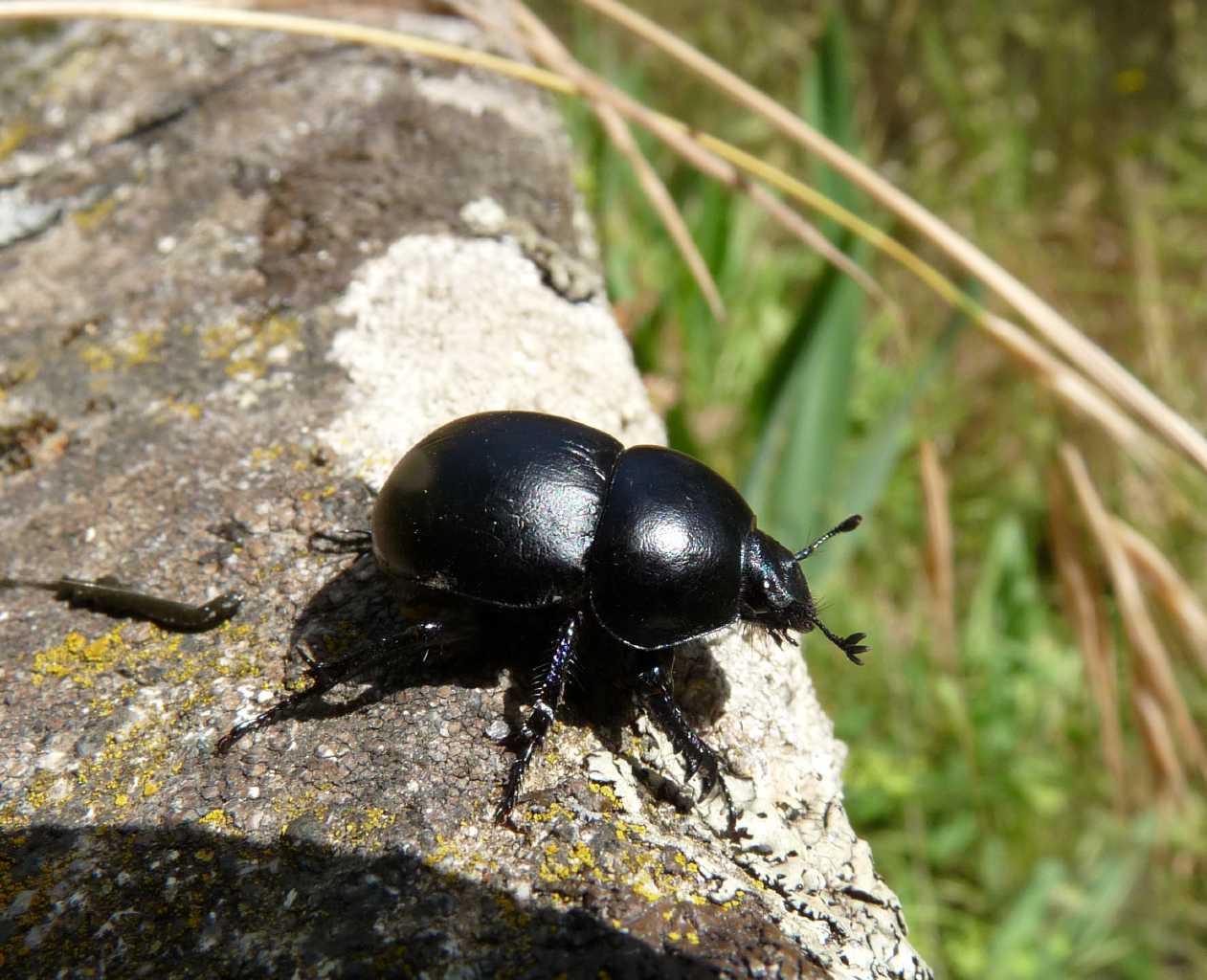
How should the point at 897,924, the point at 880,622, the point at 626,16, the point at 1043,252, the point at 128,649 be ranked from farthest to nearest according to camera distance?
the point at 1043,252
the point at 880,622
the point at 626,16
the point at 128,649
the point at 897,924

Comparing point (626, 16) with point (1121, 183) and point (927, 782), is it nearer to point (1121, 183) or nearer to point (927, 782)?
point (927, 782)

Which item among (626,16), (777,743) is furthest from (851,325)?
(777,743)

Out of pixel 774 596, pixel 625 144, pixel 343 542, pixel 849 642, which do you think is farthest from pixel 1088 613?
pixel 343 542

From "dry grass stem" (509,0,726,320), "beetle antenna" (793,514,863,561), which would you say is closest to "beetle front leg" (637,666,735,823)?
"beetle antenna" (793,514,863,561)

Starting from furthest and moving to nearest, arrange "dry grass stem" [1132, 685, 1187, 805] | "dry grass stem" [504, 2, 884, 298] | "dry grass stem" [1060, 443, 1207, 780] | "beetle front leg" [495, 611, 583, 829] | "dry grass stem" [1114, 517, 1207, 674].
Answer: "dry grass stem" [1132, 685, 1187, 805] → "dry grass stem" [1060, 443, 1207, 780] → "dry grass stem" [1114, 517, 1207, 674] → "dry grass stem" [504, 2, 884, 298] → "beetle front leg" [495, 611, 583, 829]

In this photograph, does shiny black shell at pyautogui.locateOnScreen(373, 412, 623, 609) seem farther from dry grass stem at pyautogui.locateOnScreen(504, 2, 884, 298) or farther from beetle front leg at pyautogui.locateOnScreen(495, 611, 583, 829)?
dry grass stem at pyautogui.locateOnScreen(504, 2, 884, 298)

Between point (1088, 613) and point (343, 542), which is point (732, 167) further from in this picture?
point (1088, 613)

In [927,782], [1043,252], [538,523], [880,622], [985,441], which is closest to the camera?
[538,523]
